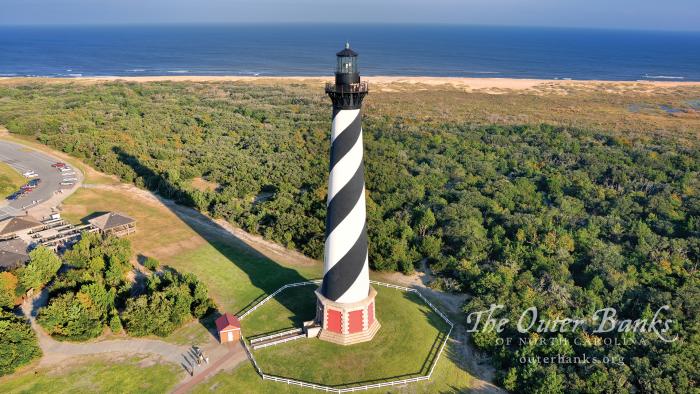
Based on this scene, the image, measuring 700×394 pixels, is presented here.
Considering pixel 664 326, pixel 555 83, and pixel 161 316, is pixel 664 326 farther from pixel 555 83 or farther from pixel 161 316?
pixel 555 83

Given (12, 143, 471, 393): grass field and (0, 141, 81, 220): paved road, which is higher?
(0, 141, 81, 220): paved road

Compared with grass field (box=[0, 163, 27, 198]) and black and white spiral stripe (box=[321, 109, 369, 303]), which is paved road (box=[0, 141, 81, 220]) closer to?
grass field (box=[0, 163, 27, 198])

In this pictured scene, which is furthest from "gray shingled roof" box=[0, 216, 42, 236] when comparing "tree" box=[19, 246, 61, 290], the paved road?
"tree" box=[19, 246, 61, 290]

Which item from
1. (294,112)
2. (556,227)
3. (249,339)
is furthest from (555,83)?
(249,339)

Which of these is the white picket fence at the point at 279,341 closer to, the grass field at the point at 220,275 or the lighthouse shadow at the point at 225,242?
the grass field at the point at 220,275

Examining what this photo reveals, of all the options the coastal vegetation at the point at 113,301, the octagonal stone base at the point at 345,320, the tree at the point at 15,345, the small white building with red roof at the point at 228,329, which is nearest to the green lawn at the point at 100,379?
the tree at the point at 15,345

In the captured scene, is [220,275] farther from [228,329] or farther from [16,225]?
[16,225]
